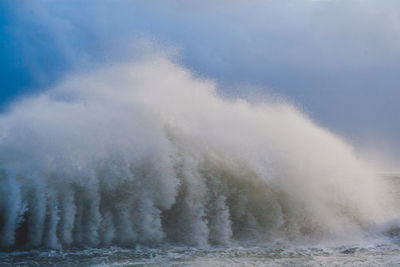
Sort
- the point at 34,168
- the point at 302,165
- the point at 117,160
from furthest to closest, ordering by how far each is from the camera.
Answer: the point at 302,165, the point at 117,160, the point at 34,168

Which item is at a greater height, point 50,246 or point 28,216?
point 28,216

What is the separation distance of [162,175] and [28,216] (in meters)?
3.76

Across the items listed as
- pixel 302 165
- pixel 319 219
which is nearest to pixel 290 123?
pixel 302 165

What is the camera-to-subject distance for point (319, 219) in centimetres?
1110

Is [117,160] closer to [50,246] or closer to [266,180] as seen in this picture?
[50,246]

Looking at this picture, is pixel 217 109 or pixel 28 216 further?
pixel 217 109

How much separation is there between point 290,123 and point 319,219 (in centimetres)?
524

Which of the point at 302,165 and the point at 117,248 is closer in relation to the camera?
the point at 117,248

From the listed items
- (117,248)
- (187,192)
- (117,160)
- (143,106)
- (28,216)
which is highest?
(143,106)

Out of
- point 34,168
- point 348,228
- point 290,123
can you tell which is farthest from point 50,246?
point 290,123

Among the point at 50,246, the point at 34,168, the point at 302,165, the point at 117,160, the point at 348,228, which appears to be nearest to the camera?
the point at 50,246

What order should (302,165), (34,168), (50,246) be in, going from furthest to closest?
(302,165) → (34,168) → (50,246)

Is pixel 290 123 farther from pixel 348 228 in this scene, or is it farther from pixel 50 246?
pixel 50 246

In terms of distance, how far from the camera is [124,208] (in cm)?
922
